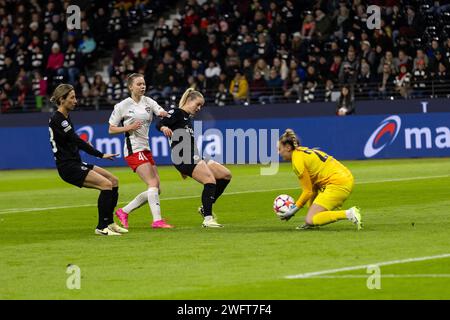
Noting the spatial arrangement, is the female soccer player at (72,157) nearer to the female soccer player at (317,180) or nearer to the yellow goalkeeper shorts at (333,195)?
the female soccer player at (317,180)

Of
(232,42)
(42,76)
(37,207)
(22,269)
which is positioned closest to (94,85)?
(42,76)

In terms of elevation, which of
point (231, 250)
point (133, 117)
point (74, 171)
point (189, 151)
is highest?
point (133, 117)

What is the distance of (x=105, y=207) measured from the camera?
626 inches

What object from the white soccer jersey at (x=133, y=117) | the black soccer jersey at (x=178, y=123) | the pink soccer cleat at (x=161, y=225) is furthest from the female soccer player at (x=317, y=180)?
the white soccer jersey at (x=133, y=117)

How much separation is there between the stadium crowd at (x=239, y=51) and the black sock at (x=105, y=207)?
60.3 feet

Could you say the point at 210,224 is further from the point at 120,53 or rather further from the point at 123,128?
the point at 120,53

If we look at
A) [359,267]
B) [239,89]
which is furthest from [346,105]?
[359,267]

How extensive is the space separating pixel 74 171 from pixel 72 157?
219mm

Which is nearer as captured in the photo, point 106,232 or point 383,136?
point 106,232

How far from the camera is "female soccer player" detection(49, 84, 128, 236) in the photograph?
51.8 ft

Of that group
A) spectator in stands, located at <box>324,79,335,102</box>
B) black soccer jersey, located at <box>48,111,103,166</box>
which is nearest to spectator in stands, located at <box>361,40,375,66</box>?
spectator in stands, located at <box>324,79,335,102</box>

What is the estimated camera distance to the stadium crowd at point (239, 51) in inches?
1336

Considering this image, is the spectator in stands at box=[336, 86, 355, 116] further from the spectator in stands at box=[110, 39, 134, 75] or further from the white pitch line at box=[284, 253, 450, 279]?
the white pitch line at box=[284, 253, 450, 279]
